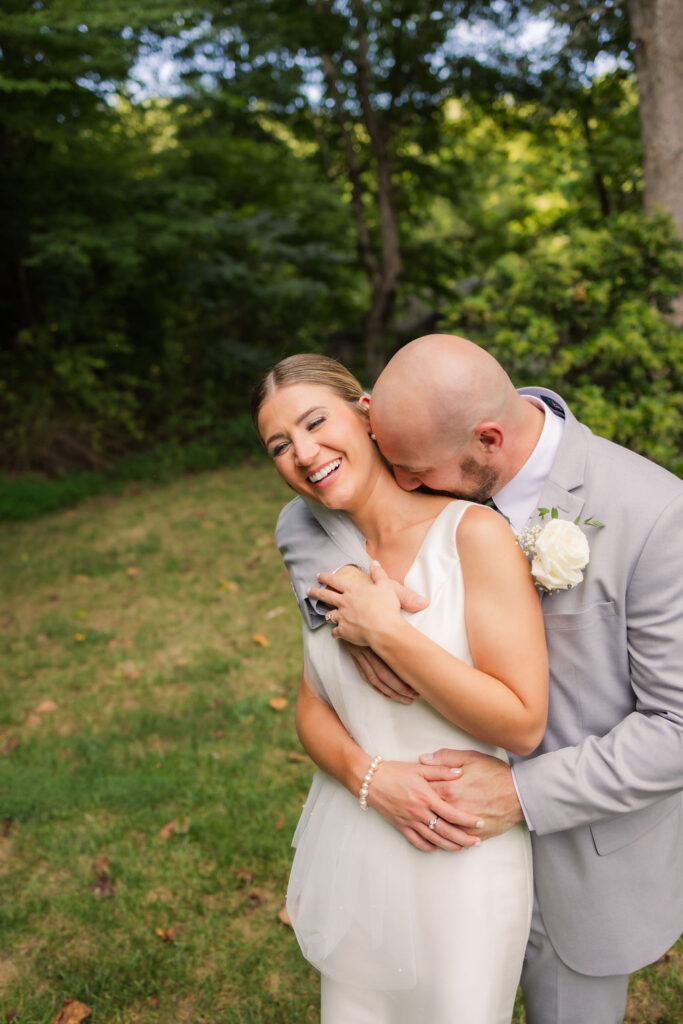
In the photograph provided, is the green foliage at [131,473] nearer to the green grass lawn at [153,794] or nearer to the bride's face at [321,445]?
the green grass lawn at [153,794]

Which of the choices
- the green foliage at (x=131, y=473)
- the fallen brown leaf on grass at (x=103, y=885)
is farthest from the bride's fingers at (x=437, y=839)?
the green foliage at (x=131, y=473)

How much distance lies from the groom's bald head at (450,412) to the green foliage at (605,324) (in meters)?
3.48

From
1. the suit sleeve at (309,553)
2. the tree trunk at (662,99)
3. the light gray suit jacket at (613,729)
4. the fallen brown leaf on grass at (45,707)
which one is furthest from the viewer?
the tree trunk at (662,99)

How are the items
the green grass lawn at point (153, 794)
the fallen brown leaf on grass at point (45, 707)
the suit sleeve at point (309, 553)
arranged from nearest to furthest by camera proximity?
the suit sleeve at point (309, 553)
the green grass lawn at point (153, 794)
the fallen brown leaf on grass at point (45, 707)

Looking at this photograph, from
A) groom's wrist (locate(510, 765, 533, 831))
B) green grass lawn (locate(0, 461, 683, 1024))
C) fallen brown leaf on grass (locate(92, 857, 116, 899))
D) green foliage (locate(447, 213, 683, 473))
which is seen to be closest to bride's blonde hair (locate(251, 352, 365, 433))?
groom's wrist (locate(510, 765, 533, 831))

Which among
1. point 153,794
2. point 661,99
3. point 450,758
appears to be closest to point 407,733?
point 450,758

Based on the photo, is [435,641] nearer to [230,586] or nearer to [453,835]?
[453,835]

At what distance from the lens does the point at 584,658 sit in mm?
1741

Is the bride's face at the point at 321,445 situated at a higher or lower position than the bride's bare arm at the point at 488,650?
higher

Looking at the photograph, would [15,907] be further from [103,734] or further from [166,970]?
[103,734]

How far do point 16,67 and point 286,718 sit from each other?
6230 mm

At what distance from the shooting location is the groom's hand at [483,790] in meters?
1.75

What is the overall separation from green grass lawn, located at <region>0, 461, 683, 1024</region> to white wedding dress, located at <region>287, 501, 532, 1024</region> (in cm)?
118

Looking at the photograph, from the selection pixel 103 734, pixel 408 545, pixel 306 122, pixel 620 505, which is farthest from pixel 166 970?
pixel 306 122
